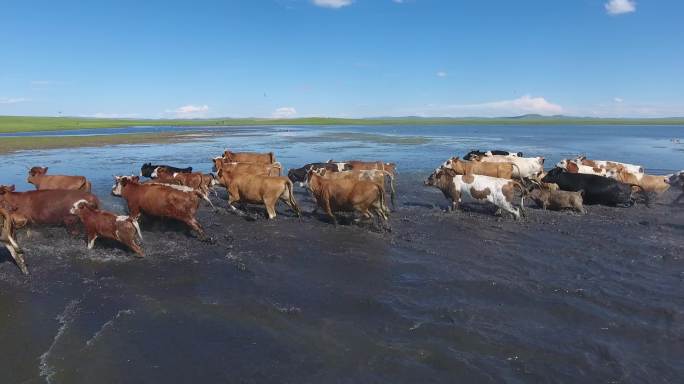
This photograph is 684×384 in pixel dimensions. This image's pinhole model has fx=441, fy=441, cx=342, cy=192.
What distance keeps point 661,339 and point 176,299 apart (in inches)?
269

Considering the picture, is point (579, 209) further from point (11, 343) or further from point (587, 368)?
point (11, 343)

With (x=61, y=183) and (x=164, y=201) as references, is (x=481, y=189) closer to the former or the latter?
(x=164, y=201)

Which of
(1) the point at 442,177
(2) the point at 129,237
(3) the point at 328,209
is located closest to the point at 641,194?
(1) the point at 442,177

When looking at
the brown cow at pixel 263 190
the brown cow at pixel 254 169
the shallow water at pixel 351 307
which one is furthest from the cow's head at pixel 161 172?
the shallow water at pixel 351 307

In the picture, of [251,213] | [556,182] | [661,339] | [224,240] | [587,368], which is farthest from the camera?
[556,182]

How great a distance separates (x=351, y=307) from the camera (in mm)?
6691

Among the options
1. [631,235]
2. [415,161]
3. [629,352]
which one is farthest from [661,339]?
[415,161]

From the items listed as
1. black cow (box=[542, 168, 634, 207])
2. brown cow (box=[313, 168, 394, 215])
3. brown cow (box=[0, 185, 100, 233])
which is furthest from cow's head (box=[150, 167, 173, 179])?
black cow (box=[542, 168, 634, 207])

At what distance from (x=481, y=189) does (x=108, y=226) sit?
9.59 m

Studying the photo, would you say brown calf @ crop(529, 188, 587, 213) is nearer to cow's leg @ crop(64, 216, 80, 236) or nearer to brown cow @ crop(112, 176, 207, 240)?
brown cow @ crop(112, 176, 207, 240)

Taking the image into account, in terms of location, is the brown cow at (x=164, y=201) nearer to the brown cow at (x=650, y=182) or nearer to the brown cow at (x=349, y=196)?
the brown cow at (x=349, y=196)

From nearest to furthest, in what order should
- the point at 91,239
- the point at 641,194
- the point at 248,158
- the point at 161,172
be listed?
the point at 91,239 < the point at 161,172 < the point at 641,194 < the point at 248,158

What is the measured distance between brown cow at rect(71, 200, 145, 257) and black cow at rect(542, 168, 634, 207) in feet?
42.8

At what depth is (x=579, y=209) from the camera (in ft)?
42.4
